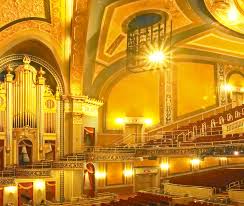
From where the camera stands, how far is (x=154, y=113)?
21.0 metres

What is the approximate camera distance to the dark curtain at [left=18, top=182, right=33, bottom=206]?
53.8 feet

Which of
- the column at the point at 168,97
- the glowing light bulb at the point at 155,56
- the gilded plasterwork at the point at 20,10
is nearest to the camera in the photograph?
the gilded plasterwork at the point at 20,10

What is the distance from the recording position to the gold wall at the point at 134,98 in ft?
66.6

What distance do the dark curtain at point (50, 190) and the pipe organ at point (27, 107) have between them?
121 centimetres

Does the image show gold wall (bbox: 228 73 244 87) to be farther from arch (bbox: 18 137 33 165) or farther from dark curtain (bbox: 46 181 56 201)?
arch (bbox: 18 137 33 165)

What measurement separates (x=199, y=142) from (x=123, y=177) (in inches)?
205

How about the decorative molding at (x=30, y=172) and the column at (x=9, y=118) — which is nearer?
the decorative molding at (x=30, y=172)

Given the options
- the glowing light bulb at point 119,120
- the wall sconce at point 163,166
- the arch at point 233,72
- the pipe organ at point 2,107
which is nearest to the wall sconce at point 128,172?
the wall sconce at point 163,166

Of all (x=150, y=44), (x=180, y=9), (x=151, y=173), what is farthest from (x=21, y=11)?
(x=151, y=173)

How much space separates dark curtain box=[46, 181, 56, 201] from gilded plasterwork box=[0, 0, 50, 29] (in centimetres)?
679

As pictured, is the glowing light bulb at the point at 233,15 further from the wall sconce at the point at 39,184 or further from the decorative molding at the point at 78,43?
the wall sconce at the point at 39,184

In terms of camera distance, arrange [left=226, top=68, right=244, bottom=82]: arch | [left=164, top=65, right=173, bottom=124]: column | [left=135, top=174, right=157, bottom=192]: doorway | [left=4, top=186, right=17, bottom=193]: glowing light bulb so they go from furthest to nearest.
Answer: [left=226, top=68, right=244, bottom=82]: arch
[left=164, top=65, right=173, bottom=124]: column
[left=135, top=174, right=157, bottom=192]: doorway
[left=4, top=186, right=17, bottom=193]: glowing light bulb

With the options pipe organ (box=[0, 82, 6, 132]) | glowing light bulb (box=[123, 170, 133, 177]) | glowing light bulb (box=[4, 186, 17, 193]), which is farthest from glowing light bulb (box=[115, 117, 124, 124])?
glowing light bulb (box=[4, 186, 17, 193])

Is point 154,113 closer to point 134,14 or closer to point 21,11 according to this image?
point 134,14
